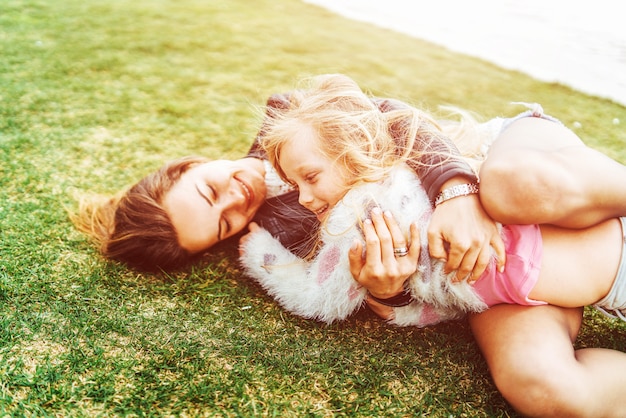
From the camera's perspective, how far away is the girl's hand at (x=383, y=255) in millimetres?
1713

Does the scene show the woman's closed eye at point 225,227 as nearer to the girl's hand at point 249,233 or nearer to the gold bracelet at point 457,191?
the girl's hand at point 249,233

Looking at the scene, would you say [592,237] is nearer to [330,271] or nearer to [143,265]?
[330,271]

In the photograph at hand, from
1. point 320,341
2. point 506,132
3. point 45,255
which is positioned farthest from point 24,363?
point 506,132

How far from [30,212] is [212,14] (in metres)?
3.99

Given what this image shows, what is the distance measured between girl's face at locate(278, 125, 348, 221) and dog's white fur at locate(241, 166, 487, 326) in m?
0.08

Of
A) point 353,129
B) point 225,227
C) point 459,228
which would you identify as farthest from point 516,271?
point 225,227

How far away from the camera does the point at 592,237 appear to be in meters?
1.74

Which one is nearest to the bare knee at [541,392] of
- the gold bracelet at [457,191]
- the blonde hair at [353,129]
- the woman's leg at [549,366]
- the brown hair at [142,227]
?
Answer: the woman's leg at [549,366]

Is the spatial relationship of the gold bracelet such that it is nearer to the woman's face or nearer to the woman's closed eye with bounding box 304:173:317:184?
the woman's closed eye with bounding box 304:173:317:184

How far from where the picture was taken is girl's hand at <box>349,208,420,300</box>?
5.62ft

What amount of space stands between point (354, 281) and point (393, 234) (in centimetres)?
24

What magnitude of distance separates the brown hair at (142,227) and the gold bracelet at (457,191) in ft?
3.78

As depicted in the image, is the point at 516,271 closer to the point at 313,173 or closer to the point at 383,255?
the point at 383,255

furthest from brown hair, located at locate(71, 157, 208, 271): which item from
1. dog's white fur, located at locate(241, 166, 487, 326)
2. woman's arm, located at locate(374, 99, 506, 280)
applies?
woman's arm, located at locate(374, 99, 506, 280)
